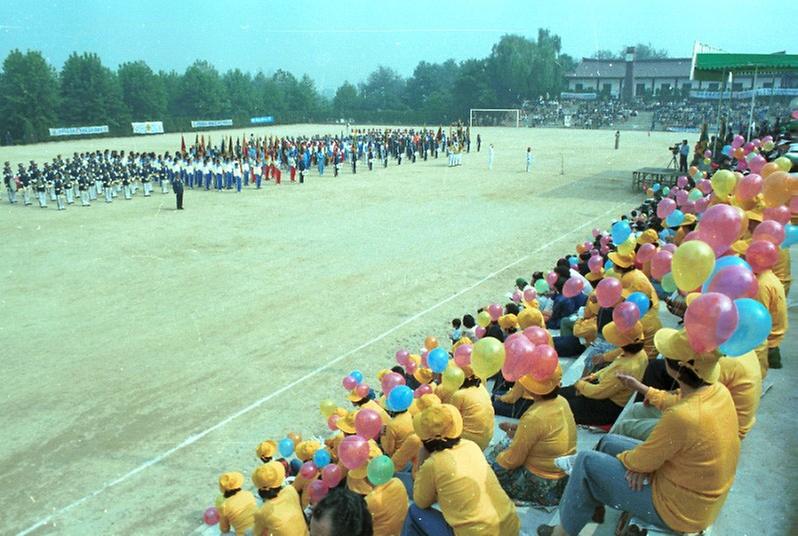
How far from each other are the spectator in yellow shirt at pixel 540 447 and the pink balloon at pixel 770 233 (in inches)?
103

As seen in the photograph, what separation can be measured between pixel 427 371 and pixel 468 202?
639 inches

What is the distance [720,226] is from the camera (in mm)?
5172

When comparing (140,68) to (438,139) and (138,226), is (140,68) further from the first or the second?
(138,226)

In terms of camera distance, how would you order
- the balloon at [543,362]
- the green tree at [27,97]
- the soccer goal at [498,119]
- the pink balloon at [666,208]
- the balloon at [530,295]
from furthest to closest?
the soccer goal at [498,119] → the green tree at [27,97] → the pink balloon at [666,208] → the balloon at [530,295] → the balloon at [543,362]

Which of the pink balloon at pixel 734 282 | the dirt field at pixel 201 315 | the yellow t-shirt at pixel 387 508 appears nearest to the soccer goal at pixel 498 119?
the dirt field at pixel 201 315

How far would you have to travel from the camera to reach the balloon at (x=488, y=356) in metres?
4.51

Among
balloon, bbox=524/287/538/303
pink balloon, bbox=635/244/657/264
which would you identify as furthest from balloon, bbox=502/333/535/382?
balloon, bbox=524/287/538/303

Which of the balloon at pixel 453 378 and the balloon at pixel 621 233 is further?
the balloon at pixel 621 233

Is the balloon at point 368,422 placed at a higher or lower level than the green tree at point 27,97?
lower

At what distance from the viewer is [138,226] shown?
18.8 meters

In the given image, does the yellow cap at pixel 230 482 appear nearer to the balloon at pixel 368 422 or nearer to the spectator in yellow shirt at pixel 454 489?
the balloon at pixel 368 422

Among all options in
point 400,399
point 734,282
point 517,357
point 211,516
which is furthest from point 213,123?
point 734,282

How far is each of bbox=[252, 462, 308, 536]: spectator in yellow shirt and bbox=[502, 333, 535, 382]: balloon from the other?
176 cm

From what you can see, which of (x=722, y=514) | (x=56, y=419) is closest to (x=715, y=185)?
(x=722, y=514)
